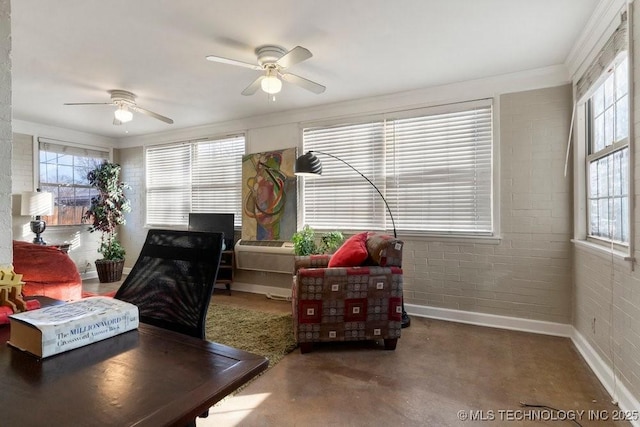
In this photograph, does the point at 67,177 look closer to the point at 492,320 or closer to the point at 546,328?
the point at 492,320

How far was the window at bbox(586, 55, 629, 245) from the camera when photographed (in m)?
2.06

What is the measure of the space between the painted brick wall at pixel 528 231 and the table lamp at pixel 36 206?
17.1 feet

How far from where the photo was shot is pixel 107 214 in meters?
5.20

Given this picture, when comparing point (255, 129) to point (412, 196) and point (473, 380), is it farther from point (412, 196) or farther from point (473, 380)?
point (473, 380)

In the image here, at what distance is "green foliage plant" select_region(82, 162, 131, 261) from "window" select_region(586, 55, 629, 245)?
610 cm

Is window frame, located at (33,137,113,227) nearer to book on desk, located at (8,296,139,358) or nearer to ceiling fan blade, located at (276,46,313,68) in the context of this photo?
ceiling fan blade, located at (276,46,313,68)

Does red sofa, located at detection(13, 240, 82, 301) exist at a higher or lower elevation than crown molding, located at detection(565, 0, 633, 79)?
lower

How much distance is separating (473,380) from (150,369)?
7.15 ft

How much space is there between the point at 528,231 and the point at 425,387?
190 cm

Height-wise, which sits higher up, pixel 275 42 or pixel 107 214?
pixel 275 42

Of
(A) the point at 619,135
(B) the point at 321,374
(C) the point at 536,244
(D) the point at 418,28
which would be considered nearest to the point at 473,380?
(B) the point at 321,374

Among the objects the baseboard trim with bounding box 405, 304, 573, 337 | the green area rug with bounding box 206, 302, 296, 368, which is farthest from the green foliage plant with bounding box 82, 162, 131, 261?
the baseboard trim with bounding box 405, 304, 573, 337

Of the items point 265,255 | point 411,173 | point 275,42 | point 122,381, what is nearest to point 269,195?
point 265,255

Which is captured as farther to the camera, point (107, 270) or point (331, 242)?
point (107, 270)
